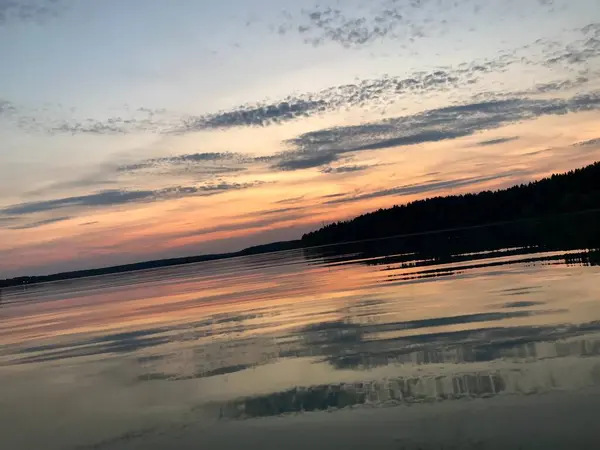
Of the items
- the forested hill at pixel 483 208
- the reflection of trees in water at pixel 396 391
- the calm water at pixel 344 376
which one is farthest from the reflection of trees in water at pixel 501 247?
the forested hill at pixel 483 208

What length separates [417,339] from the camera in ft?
43.7

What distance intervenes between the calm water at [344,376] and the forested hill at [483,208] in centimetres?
10226

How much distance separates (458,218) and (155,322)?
13089cm

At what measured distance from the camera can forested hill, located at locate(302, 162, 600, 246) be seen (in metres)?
120

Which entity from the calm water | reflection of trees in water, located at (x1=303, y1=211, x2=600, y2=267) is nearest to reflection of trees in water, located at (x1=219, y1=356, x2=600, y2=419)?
the calm water

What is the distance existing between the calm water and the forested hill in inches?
4026

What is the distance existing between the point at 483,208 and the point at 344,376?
139 m

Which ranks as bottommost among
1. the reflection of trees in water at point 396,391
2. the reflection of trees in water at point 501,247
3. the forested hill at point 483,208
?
the reflection of trees in water at point 396,391

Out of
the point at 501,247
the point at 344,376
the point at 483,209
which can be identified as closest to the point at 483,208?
the point at 483,209

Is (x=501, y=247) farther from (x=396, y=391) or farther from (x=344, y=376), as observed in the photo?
(x=396, y=391)

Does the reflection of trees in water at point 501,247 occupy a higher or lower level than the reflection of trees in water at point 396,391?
higher

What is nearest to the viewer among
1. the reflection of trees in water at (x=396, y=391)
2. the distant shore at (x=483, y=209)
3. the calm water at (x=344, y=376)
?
the calm water at (x=344, y=376)

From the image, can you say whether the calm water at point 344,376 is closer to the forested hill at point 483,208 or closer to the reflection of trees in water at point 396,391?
the reflection of trees in water at point 396,391

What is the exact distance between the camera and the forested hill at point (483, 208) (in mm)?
120250
